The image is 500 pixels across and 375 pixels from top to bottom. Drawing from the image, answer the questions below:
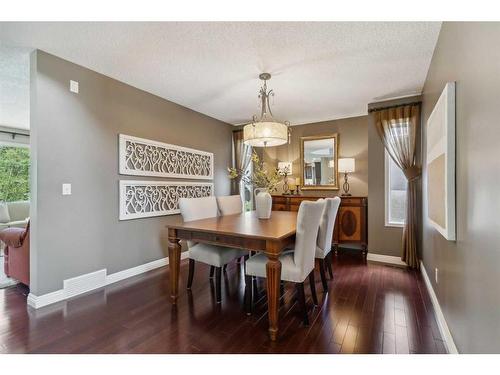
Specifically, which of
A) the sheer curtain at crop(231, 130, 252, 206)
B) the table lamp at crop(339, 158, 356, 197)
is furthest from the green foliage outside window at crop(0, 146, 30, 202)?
the table lamp at crop(339, 158, 356, 197)

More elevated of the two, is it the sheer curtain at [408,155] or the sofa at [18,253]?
the sheer curtain at [408,155]

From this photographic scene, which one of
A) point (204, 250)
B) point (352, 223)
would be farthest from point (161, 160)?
point (352, 223)

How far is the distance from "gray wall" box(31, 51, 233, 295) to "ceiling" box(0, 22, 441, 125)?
23cm

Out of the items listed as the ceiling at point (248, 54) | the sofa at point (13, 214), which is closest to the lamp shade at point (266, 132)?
the ceiling at point (248, 54)

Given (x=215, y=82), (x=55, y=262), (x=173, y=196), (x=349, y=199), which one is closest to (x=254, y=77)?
(x=215, y=82)

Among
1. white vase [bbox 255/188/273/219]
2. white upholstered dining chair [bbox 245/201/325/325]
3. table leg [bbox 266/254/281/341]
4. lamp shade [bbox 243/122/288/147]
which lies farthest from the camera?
white vase [bbox 255/188/273/219]

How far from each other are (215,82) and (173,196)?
1760mm

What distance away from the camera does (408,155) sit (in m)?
3.34

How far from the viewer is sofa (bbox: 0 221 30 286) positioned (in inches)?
99.5

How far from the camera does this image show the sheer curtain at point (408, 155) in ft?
10.8

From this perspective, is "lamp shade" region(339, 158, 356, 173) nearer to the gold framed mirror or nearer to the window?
the gold framed mirror

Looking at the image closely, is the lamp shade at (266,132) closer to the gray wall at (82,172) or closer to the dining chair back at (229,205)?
the dining chair back at (229,205)

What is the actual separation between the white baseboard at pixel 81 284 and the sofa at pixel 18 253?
1.30 ft
